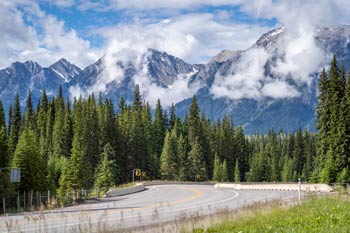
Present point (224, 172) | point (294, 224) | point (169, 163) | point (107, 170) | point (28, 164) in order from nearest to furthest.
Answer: point (294, 224)
point (28, 164)
point (107, 170)
point (169, 163)
point (224, 172)

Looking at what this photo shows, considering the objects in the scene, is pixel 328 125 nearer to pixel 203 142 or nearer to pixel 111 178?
pixel 111 178

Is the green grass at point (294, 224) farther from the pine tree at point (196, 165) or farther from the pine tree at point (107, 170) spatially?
the pine tree at point (196, 165)

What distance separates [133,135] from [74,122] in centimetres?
1162

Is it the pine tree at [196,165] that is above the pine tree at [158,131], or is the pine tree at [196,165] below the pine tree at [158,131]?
below

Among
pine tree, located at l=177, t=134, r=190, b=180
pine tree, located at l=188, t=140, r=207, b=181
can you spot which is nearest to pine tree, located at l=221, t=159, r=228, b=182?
pine tree, located at l=188, t=140, r=207, b=181

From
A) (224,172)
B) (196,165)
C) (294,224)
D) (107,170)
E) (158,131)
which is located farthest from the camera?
(158,131)

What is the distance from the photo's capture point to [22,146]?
4956 cm

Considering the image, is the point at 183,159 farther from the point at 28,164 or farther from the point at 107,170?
the point at 28,164

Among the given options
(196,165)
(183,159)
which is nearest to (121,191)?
(183,159)

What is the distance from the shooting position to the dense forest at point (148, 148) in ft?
178

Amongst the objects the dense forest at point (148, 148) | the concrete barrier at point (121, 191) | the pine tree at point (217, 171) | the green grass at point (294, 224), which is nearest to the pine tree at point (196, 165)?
the dense forest at point (148, 148)

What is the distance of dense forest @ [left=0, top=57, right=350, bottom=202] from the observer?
178 ft

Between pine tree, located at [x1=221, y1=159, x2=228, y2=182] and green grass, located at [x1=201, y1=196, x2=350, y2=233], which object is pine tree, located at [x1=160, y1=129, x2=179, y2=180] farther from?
green grass, located at [x1=201, y1=196, x2=350, y2=233]

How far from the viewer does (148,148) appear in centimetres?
10006
